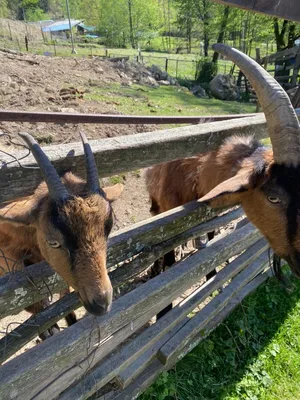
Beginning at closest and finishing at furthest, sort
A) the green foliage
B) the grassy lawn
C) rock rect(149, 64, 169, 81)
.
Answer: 1. the grassy lawn
2. rock rect(149, 64, 169, 81)
3. the green foliage

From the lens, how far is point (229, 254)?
3574 millimetres

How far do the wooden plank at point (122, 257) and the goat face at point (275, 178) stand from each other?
425mm

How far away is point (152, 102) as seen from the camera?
43.7 feet

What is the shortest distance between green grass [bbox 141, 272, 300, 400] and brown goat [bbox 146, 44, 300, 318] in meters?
1.45

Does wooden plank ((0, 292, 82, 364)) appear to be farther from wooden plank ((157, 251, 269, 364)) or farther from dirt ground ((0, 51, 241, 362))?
wooden plank ((157, 251, 269, 364))

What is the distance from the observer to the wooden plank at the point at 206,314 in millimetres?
3184

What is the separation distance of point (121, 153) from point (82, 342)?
1224 millimetres

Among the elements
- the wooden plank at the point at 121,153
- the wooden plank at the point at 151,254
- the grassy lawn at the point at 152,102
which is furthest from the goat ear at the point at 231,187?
the grassy lawn at the point at 152,102

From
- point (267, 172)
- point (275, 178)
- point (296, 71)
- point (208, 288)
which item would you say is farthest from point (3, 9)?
point (275, 178)

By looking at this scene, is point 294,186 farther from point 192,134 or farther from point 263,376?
point 263,376

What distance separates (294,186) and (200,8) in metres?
40.1

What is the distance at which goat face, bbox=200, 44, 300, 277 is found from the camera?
8.13 feet

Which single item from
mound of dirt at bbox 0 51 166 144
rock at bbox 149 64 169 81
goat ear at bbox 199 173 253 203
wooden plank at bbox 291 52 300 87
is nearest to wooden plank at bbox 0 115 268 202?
goat ear at bbox 199 173 253 203

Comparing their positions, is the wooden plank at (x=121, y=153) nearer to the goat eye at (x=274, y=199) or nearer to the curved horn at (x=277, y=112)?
the curved horn at (x=277, y=112)
